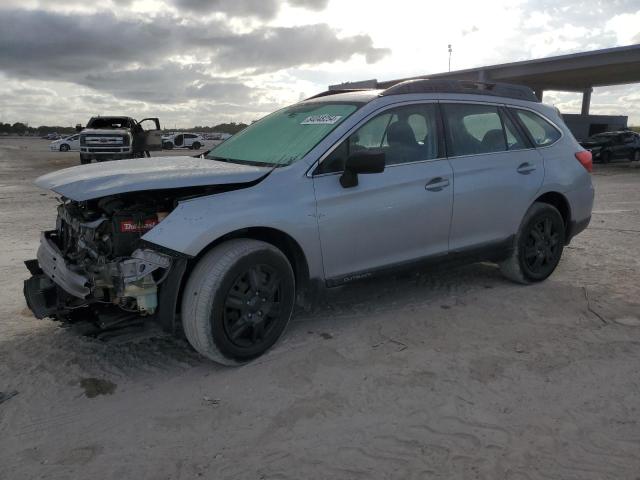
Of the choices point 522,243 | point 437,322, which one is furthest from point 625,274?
point 437,322

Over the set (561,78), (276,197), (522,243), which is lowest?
(522,243)

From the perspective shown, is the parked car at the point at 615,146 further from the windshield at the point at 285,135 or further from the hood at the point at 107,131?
the windshield at the point at 285,135

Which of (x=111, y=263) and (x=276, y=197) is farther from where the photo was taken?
(x=276, y=197)

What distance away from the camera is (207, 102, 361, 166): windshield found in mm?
3885

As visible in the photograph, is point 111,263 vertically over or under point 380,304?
over

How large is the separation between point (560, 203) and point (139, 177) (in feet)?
13.6

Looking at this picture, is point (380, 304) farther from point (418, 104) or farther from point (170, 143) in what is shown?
point (170, 143)

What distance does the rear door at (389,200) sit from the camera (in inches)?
148

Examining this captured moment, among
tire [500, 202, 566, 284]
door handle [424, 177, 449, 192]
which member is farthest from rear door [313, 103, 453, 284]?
tire [500, 202, 566, 284]

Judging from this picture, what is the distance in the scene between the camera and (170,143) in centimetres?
4031

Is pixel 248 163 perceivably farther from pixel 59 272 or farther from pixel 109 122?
pixel 109 122

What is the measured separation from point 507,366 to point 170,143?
3981 centimetres

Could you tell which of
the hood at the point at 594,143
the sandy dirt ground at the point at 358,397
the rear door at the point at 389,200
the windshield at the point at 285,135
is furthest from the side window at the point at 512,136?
the hood at the point at 594,143

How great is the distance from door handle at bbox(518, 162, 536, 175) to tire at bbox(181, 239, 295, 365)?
2.58 meters
